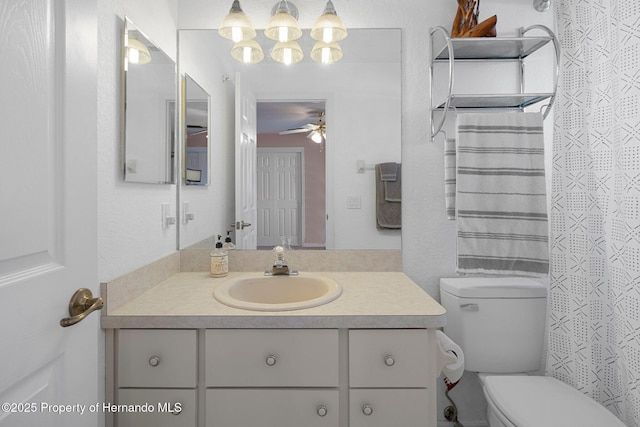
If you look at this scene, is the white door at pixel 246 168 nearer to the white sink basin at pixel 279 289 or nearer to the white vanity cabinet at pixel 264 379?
the white sink basin at pixel 279 289

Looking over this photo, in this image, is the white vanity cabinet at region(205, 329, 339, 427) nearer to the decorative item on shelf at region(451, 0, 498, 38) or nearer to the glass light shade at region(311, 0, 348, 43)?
the glass light shade at region(311, 0, 348, 43)

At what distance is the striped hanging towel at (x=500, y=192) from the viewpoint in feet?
4.69

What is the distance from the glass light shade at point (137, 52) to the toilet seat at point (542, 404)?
1760 millimetres

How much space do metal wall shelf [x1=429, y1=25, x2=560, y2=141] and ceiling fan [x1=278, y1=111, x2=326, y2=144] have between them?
516mm

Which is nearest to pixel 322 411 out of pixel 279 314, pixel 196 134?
pixel 279 314

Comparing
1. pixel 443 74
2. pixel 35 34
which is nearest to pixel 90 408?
pixel 35 34

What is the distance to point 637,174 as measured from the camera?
1.04 m

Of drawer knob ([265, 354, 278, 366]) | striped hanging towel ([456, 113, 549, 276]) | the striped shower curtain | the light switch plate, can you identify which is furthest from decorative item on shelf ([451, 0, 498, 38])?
Result: drawer knob ([265, 354, 278, 366])

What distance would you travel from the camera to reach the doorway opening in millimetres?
1646

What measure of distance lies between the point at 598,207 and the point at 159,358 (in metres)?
1.55

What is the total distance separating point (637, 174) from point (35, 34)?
1558mm

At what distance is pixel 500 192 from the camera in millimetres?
1442

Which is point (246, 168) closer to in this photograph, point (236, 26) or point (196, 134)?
point (196, 134)

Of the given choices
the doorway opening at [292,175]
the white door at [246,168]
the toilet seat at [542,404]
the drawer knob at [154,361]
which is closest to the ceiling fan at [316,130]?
the doorway opening at [292,175]
